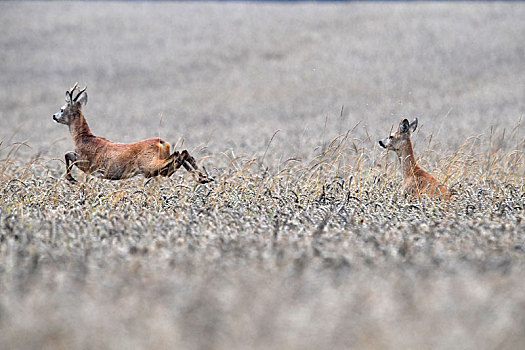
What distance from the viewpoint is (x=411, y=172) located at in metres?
5.97

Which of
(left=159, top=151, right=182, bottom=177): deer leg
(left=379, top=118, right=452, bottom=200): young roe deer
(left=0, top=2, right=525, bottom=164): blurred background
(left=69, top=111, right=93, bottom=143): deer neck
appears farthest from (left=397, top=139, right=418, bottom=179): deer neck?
(left=0, top=2, right=525, bottom=164): blurred background

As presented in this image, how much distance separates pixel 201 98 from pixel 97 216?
14.7 m

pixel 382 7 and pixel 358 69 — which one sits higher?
pixel 382 7

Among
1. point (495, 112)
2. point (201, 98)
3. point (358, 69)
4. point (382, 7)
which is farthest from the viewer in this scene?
point (382, 7)

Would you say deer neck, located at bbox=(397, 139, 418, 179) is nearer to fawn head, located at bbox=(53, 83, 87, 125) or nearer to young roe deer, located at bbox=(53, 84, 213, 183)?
young roe deer, located at bbox=(53, 84, 213, 183)

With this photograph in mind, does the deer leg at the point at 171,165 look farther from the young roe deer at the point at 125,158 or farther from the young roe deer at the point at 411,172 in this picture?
the young roe deer at the point at 411,172

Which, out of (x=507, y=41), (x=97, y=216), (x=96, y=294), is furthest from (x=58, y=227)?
(x=507, y=41)

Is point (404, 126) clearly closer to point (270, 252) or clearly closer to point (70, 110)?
point (270, 252)

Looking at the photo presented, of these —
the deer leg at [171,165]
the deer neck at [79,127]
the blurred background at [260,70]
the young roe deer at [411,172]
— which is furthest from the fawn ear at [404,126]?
the blurred background at [260,70]

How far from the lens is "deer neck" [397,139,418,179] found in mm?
6066

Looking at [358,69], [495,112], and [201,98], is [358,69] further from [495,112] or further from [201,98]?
[495,112]

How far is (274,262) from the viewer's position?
12.4 ft

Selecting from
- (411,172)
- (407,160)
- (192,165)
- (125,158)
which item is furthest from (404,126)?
(125,158)

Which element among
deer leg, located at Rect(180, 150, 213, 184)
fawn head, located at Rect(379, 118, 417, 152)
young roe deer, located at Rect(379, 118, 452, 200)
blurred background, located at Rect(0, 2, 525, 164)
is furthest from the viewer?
blurred background, located at Rect(0, 2, 525, 164)
